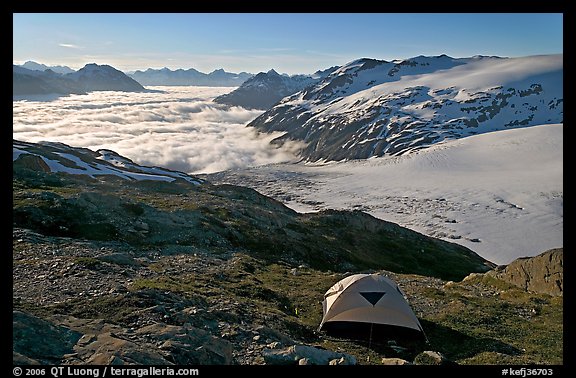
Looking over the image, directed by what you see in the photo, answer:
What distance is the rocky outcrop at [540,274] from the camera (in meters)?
28.5

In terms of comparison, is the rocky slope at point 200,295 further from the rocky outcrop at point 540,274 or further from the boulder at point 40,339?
the rocky outcrop at point 540,274

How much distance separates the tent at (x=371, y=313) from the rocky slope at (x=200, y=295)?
33.2 inches

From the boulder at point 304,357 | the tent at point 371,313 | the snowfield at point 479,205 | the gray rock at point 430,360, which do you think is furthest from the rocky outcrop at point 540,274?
the snowfield at point 479,205

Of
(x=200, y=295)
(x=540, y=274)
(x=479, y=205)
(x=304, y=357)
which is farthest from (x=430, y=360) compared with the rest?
(x=479, y=205)

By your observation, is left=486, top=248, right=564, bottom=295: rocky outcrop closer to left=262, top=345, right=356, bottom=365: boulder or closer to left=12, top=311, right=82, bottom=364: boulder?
left=262, top=345, right=356, bottom=365: boulder

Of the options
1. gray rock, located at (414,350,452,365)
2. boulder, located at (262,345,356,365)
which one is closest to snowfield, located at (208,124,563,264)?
gray rock, located at (414,350,452,365)

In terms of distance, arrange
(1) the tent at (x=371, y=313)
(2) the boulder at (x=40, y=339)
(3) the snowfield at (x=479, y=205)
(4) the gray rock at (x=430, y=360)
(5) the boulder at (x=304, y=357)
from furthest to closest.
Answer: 1. (3) the snowfield at (x=479, y=205)
2. (1) the tent at (x=371, y=313)
3. (4) the gray rock at (x=430, y=360)
4. (5) the boulder at (x=304, y=357)
5. (2) the boulder at (x=40, y=339)

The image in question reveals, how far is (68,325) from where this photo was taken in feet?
38.4

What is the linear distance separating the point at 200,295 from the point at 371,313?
8.16 m

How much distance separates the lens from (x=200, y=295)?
750 inches

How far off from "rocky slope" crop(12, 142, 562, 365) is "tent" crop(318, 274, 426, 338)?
0.84m

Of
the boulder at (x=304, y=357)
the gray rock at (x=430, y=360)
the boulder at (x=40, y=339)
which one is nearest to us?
the boulder at (x=40, y=339)
